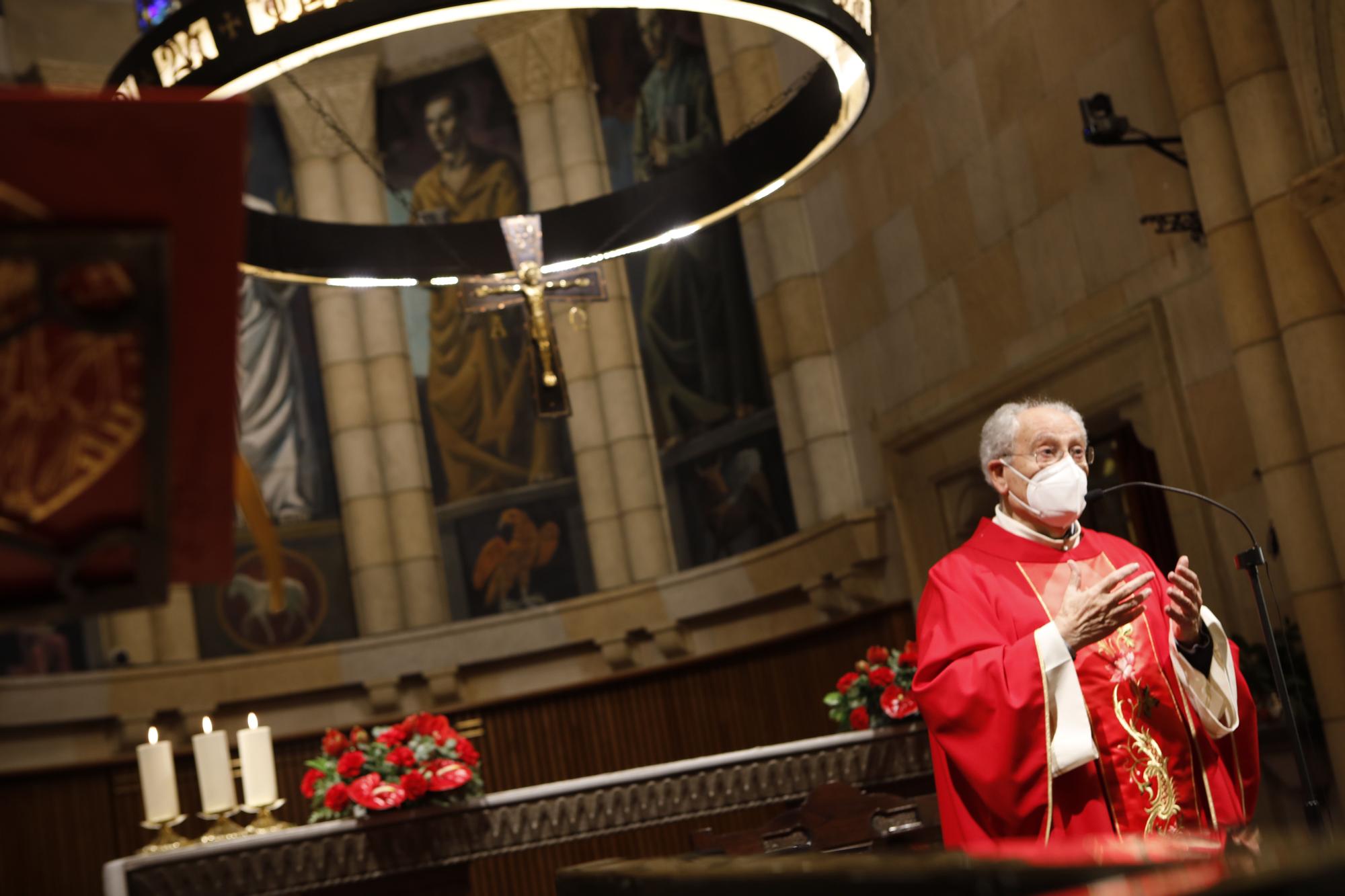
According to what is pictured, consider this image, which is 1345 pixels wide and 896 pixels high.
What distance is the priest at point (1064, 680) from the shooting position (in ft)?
12.1

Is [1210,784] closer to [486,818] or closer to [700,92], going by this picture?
[486,818]

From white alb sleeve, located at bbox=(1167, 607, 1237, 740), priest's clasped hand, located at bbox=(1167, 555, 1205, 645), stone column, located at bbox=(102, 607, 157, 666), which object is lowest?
white alb sleeve, located at bbox=(1167, 607, 1237, 740)

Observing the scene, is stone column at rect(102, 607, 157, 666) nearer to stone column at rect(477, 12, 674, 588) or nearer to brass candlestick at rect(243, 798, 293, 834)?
stone column at rect(477, 12, 674, 588)

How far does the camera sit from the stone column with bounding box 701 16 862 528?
10.0m

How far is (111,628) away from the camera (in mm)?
10680

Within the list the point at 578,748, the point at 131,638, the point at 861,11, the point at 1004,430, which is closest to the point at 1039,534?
the point at 1004,430

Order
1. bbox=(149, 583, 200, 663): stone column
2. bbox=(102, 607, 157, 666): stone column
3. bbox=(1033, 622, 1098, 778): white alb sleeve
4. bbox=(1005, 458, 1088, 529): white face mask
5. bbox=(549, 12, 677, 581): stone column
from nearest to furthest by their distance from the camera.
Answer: bbox=(1033, 622, 1098, 778): white alb sleeve
bbox=(1005, 458, 1088, 529): white face mask
bbox=(102, 607, 157, 666): stone column
bbox=(149, 583, 200, 663): stone column
bbox=(549, 12, 677, 581): stone column

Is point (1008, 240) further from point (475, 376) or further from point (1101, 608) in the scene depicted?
point (475, 376)

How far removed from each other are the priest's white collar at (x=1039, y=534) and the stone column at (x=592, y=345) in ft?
23.6

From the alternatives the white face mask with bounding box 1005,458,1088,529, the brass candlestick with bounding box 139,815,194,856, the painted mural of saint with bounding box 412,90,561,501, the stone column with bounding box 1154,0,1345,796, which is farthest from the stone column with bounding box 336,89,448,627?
the white face mask with bounding box 1005,458,1088,529

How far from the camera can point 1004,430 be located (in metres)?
4.07

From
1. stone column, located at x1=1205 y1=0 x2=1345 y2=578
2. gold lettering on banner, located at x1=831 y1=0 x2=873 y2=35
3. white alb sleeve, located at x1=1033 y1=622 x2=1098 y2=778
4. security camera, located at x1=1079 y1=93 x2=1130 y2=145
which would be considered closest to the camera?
white alb sleeve, located at x1=1033 y1=622 x2=1098 y2=778

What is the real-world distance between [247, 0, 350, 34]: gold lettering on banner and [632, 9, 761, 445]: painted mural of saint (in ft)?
21.5

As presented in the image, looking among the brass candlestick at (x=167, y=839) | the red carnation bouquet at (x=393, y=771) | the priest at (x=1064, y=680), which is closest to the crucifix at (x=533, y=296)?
the red carnation bouquet at (x=393, y=771)
